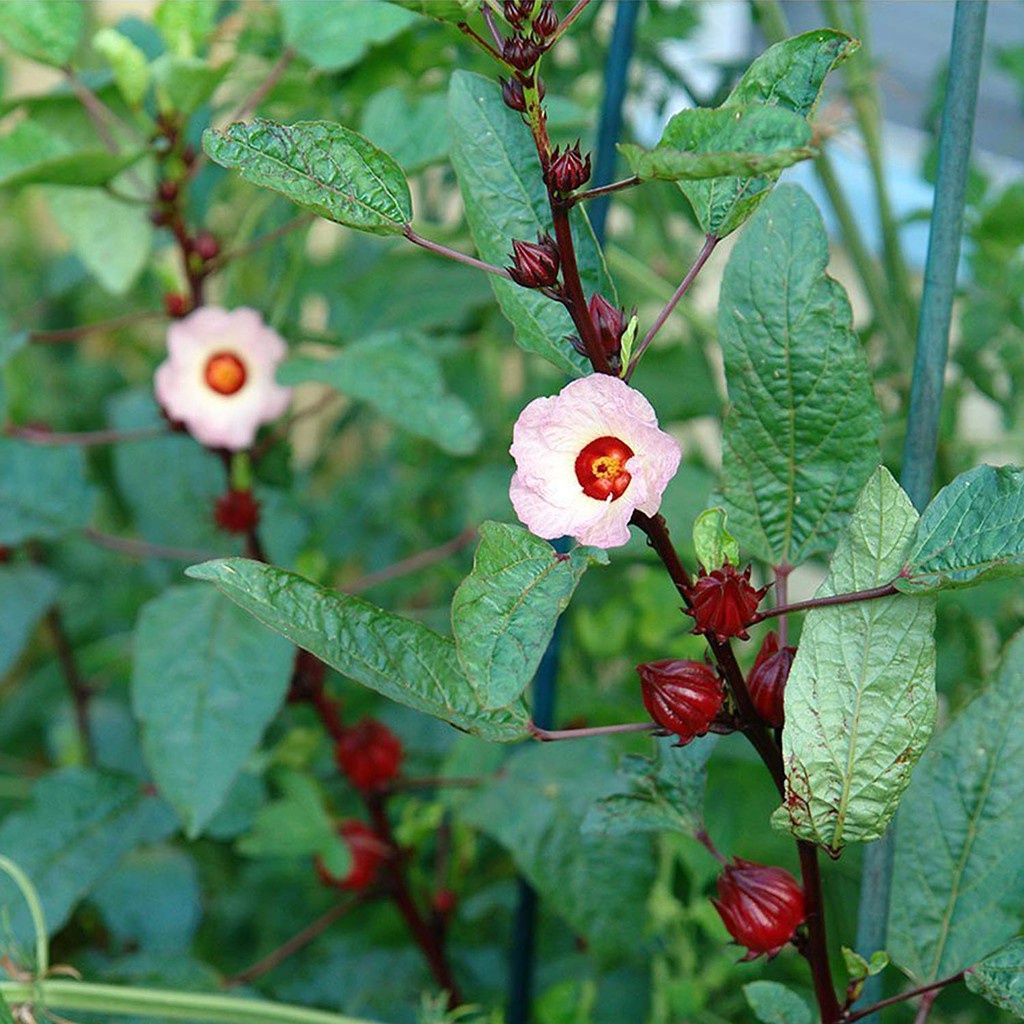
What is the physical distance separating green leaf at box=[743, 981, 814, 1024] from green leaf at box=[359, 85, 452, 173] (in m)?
0.35

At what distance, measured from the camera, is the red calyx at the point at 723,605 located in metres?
0.30

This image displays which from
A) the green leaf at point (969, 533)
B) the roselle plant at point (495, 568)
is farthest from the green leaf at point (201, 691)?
the green leaf at point (969, 533)

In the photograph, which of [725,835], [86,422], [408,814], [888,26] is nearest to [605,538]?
[725,835]

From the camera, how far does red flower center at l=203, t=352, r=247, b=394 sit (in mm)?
574

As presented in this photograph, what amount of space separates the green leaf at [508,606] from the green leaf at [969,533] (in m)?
0.07

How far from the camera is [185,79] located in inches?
21.4

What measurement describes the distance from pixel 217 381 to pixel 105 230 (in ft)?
0.34

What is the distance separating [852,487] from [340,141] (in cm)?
15

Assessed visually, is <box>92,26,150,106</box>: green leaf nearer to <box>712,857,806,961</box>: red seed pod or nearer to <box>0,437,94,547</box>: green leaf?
<box>0,437,94,547</box>: green leaf

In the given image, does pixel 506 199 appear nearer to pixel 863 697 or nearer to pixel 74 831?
pixel 863 697

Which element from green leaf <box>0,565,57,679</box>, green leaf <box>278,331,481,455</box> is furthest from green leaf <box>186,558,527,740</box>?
green leaf <box>0,565,57,679</box>

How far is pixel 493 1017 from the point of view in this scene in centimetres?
51

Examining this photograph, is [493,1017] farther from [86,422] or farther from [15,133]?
[86,422]

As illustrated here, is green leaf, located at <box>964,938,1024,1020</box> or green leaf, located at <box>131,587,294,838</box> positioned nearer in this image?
green leaf, located at <box>964,938,1024,1020</box>
